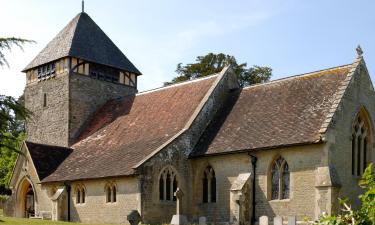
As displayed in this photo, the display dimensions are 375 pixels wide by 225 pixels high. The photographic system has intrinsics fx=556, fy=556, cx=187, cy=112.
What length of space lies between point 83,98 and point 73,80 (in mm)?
1480

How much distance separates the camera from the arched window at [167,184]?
28297 millimetres

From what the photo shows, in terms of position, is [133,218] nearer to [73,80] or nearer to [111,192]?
[111,192]

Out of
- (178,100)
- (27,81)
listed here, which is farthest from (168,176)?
(27,81)

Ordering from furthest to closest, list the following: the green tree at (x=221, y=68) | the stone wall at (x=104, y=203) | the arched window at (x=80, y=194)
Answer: the green tree at (x=221, y=68)
the arched window at (x=80, y=194)
the stone wall at (x=104, y=203)

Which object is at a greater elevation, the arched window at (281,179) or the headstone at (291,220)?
the arched window at (281,179)

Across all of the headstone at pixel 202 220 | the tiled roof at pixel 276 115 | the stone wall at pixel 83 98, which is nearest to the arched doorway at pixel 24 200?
the stone wall at pixel 83 98

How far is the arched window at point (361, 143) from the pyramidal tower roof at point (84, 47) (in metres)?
19.5

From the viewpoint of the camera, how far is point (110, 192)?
2983cm

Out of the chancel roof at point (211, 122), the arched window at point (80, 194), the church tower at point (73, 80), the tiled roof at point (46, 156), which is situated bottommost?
the arched window at point (80, 194)

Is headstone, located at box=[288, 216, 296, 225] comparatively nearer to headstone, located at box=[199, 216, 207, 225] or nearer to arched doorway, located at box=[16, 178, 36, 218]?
headstone, located at box=[199, 216, 207, 225]

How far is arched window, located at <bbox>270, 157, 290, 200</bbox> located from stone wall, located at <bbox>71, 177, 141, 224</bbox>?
6693mm

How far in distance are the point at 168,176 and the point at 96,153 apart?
6318 millimetres

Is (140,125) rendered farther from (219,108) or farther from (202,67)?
(202,67)

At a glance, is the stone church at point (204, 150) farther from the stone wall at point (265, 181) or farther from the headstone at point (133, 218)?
the headstone at point (133, 218)
